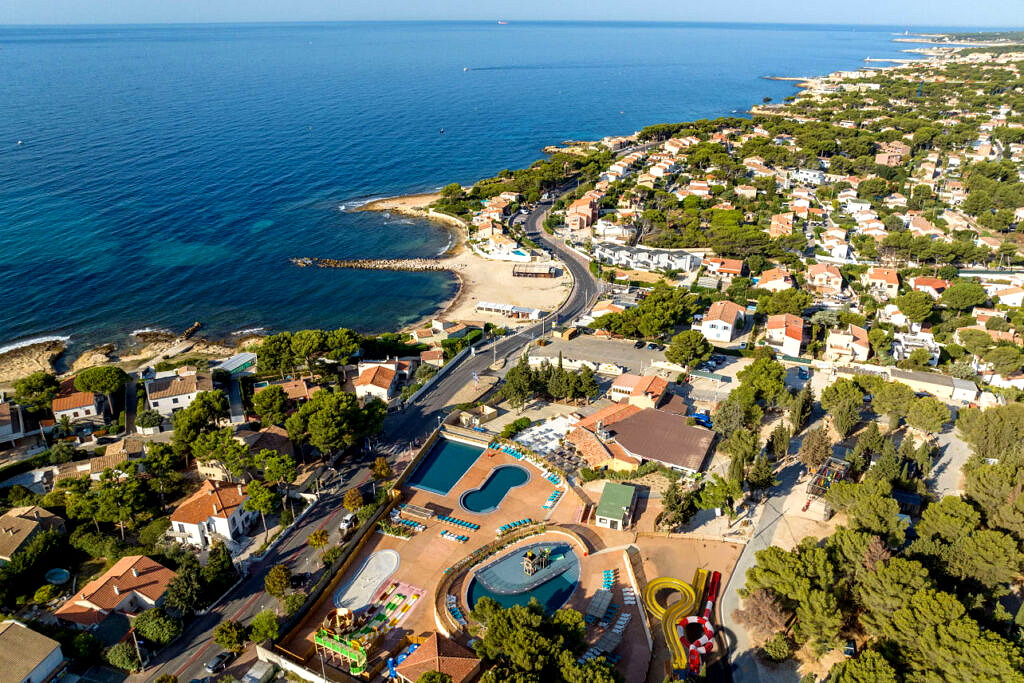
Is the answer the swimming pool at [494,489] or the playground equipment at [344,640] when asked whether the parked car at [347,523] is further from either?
the swimming pool at [494,489]

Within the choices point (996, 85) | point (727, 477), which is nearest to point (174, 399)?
point (727, 477)

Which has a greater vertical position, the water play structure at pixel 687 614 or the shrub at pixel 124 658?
the shrub at pixel 124 658

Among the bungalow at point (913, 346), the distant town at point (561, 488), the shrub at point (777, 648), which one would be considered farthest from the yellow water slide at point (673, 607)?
the bungalow at point (913, 346)

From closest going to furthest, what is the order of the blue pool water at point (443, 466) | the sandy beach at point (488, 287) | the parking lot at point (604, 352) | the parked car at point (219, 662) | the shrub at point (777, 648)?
the shrub at point (777, 648) < the parked car at point (219, 662) < the blue pool water at point (443, 466) < the parking lot at point (604, 352) < the sandy beach at point (488, 287)

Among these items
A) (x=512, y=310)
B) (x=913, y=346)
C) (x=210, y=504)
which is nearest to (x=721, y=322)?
(x=913, y=346)

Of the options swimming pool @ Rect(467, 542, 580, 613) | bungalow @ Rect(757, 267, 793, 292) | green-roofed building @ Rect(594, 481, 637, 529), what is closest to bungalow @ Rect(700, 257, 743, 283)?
bungalow @ Rect(757, 267, 793, 292)

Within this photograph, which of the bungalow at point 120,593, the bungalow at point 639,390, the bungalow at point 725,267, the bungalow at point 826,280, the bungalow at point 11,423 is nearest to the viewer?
the bungalow at point 120,593
